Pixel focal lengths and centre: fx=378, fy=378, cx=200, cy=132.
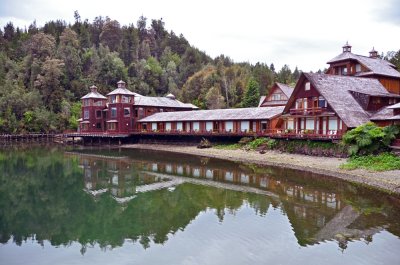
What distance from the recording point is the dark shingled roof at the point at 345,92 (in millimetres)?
33781

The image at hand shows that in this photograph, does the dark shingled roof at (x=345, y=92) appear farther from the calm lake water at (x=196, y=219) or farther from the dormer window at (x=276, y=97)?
the dormer window at (x=276, y=97)

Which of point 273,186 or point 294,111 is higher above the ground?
point 294,111

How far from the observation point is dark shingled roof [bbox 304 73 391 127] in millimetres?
33781

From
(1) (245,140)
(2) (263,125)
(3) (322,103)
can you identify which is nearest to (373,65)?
(3) (322,103)

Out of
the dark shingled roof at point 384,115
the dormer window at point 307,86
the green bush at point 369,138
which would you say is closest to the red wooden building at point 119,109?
the dormer window at point 307,86

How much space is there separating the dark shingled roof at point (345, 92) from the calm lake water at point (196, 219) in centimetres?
856

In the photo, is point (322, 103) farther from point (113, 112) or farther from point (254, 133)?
point (113, 112)

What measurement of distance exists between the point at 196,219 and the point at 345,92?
24898 mm

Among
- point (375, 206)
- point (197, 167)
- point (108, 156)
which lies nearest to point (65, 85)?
point (108, 156)

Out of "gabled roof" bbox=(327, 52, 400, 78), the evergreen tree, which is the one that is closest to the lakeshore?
"gabled roof" bbox=(327, 52, 400, 78)

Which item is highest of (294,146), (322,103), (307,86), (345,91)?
(307,86)

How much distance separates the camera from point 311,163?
3136 centimetres

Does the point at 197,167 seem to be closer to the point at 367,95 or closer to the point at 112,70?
the point at 367,95

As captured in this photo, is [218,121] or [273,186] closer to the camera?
[273,186]
